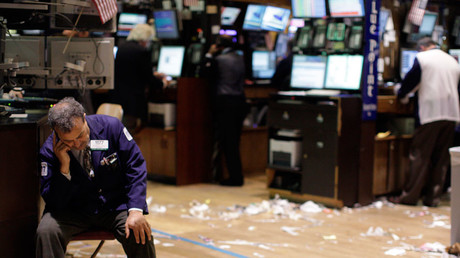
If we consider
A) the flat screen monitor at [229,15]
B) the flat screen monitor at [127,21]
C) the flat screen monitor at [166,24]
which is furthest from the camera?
the flat screen monitor at [127,21]

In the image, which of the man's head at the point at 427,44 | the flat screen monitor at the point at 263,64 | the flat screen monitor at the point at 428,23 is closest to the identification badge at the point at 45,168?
the man's head at the point at 427,44

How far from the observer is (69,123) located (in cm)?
341

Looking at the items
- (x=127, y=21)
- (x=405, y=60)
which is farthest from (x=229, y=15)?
(x=405, y=60)

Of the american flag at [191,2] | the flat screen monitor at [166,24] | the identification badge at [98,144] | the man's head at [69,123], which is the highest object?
the american flag at [191,2]

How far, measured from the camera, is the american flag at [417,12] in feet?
25.9

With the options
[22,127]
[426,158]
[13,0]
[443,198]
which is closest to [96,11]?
[13,0]

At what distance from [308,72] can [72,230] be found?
4.16 meters

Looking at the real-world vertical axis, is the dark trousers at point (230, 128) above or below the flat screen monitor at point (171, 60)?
below

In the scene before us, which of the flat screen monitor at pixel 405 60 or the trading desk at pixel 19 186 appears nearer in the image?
the trading desk at pixel 19 186

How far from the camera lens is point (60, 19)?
202 inches

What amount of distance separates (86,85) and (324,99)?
2520mm

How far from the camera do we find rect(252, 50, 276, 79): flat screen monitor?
9.89 m

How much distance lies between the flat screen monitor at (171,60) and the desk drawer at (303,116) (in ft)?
7.09

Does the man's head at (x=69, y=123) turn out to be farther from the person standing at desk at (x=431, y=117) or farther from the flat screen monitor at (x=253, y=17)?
the flat screen monitor at (x=253, y=17)
